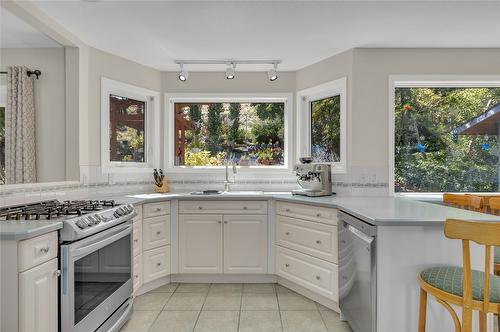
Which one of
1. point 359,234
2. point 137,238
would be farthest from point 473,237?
point 137,238

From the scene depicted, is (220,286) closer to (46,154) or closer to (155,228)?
(155,228)

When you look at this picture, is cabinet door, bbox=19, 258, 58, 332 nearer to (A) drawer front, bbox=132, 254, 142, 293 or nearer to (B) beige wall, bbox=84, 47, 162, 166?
(A) drawer front, bbox=132, 254, 142, 293

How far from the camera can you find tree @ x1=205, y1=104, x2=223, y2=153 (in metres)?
3.86

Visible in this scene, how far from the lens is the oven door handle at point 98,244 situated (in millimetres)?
1741

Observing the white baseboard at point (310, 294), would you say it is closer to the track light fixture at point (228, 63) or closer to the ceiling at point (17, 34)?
the track light fixture at point (228, 63)

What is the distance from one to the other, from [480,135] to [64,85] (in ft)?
13.8

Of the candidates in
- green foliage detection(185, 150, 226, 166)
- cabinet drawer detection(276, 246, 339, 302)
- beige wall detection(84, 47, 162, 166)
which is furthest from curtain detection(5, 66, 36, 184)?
cabinet drawer detection(276, 246, 339, 302)

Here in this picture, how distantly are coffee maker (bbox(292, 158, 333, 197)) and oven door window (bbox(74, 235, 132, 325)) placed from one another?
1.73 metres

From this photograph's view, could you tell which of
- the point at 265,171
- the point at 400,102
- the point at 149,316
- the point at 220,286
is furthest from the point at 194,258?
the point at 400,102

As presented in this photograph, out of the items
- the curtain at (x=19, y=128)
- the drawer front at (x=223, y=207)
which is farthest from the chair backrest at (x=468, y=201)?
the curtain at (x=19, y=128)

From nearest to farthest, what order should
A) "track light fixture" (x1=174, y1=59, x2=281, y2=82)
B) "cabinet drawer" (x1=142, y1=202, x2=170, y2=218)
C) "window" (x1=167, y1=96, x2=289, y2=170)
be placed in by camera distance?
1. "cabinet drawer" (x1=142, y1=202, x2=170, y2=218)
2. "track light fixture" (x1=174, y1=59, x2=281, y2=82)
3. "window" (x1=167, y1=96, x2=289, y2=170)

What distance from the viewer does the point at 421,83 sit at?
3158 mm

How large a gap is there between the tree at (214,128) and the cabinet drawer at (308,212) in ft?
4.11

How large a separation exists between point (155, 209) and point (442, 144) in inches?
120
